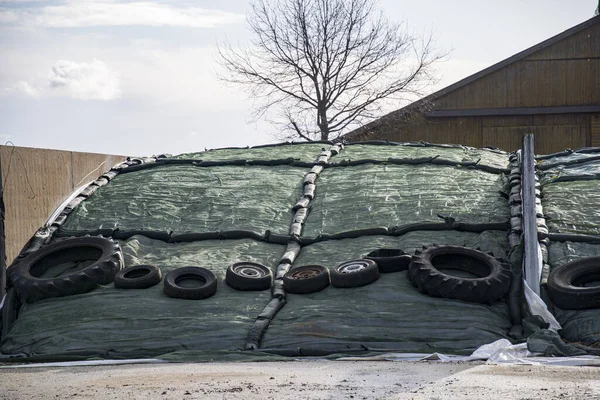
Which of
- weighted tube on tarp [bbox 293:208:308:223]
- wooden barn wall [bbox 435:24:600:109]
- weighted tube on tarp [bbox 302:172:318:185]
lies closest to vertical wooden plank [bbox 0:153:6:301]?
weighted tube on tarp [bbox 293:208:308:223]

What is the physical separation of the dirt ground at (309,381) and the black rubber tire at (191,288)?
1.40 meters

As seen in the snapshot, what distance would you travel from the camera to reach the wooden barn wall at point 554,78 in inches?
842

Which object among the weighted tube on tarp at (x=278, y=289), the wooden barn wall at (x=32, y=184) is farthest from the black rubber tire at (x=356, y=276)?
the wooden barn wall at (x=32, y=184)

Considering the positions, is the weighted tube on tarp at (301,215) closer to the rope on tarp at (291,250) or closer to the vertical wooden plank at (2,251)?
the rope on tarp at (291,250)

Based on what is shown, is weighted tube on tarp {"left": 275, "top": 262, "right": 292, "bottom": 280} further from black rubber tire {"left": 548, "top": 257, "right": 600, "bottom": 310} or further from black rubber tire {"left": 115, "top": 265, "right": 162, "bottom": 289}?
Result: black rubber tire {"left": 548, "top": 257, "right": 600, "bottom": 310}

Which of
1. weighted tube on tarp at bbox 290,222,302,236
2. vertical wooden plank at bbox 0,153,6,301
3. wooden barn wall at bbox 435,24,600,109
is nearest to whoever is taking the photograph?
vertical wooden plank at bbox 0,153,6,301

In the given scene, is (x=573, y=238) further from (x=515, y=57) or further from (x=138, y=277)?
(x=515, y=57)

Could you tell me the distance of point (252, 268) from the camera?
7.69 meters

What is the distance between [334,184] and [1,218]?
377 cm

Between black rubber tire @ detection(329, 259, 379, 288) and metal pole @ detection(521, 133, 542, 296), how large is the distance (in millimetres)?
1331

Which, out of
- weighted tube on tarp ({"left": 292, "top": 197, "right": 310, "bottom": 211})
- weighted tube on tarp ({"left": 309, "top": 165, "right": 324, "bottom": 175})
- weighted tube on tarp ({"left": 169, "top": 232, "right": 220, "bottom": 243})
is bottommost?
weighted tube on tarp ({"left": 169, "top": 232, "right": 220, "bottom": 243})

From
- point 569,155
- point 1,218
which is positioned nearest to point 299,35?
point 569,155

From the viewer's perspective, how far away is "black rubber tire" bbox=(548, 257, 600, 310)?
6.62 meters

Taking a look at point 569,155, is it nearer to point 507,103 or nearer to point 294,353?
point 294,353
